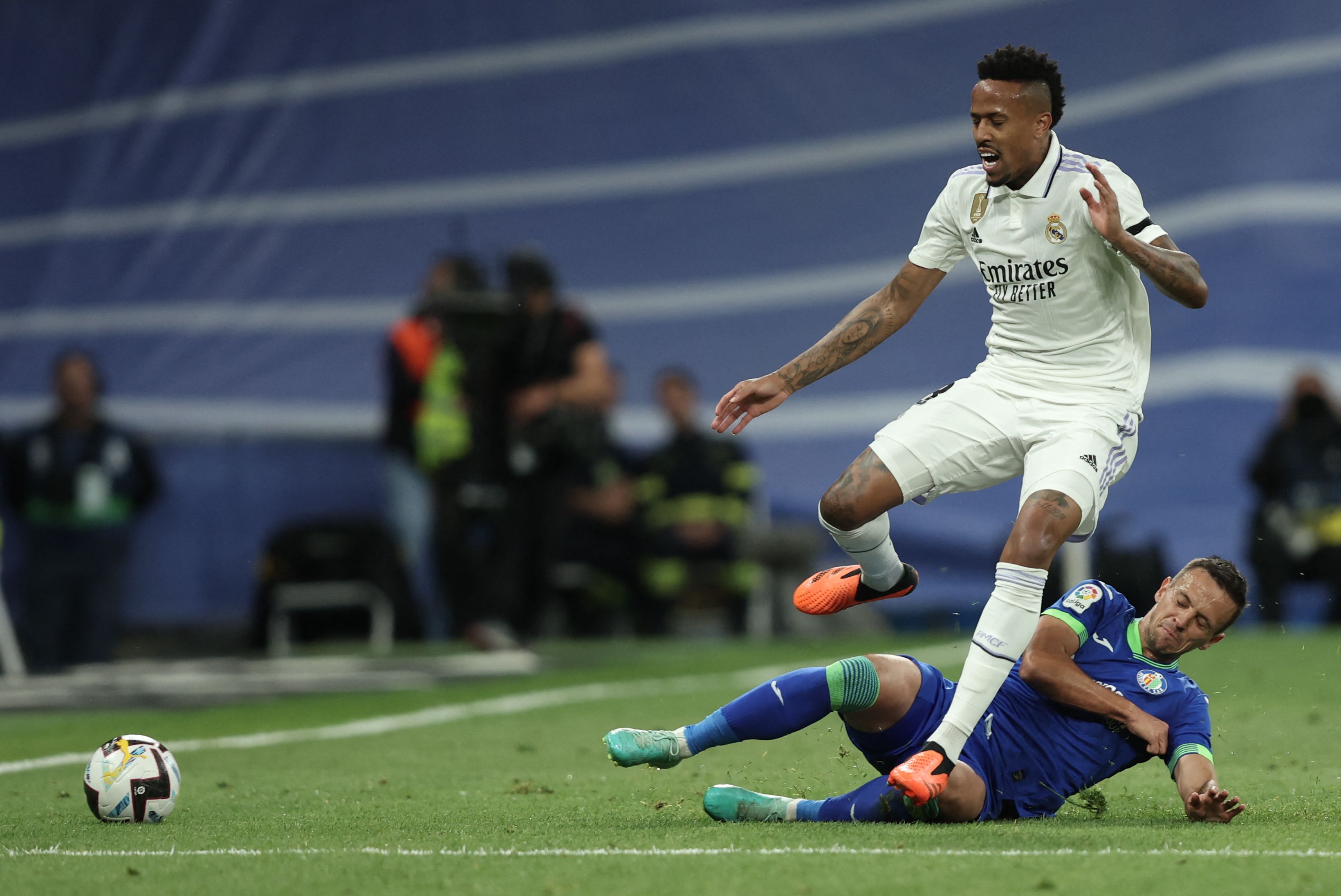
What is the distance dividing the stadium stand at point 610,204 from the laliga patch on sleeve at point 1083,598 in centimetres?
777

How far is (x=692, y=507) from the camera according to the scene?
1260cm

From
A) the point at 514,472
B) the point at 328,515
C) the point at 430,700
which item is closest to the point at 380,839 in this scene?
the point at 430,700

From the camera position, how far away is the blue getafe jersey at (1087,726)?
4758 millimetres

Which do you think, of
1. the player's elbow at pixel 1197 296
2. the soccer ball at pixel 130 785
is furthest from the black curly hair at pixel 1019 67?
the soccer ball at pixel 130 785

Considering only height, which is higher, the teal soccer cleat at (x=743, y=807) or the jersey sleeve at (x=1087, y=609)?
the jersey sleeve at (x=1087, y=609)

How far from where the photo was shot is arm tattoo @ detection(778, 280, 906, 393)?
575cm

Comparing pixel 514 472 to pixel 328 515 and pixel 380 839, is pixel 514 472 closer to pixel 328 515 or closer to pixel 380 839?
pixel 328 515

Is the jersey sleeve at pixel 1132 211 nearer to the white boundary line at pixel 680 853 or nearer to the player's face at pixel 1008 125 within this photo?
the player's face at pixel 1008 125

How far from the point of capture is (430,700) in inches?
366

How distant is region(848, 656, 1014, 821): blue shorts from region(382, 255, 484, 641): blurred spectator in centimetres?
668

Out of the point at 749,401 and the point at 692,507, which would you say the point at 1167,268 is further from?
the point at 692,507

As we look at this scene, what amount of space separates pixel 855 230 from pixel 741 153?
1.11m

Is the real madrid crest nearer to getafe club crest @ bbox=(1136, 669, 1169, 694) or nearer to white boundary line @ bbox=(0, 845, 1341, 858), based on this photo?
getafe club crest @ bbox=(1136, 669, 1169, 694)

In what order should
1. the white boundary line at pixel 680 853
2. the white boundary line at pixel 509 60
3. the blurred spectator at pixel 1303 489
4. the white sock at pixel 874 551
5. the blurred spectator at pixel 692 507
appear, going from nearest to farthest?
1. the white boundary line at pixel 680 853
2. the white sock at pixel 874 551
3. the blurred spectator at pixel 1303 489
4. the blurred spectator at pixel 692 507
5. the white boundary line at pixel 509 60
